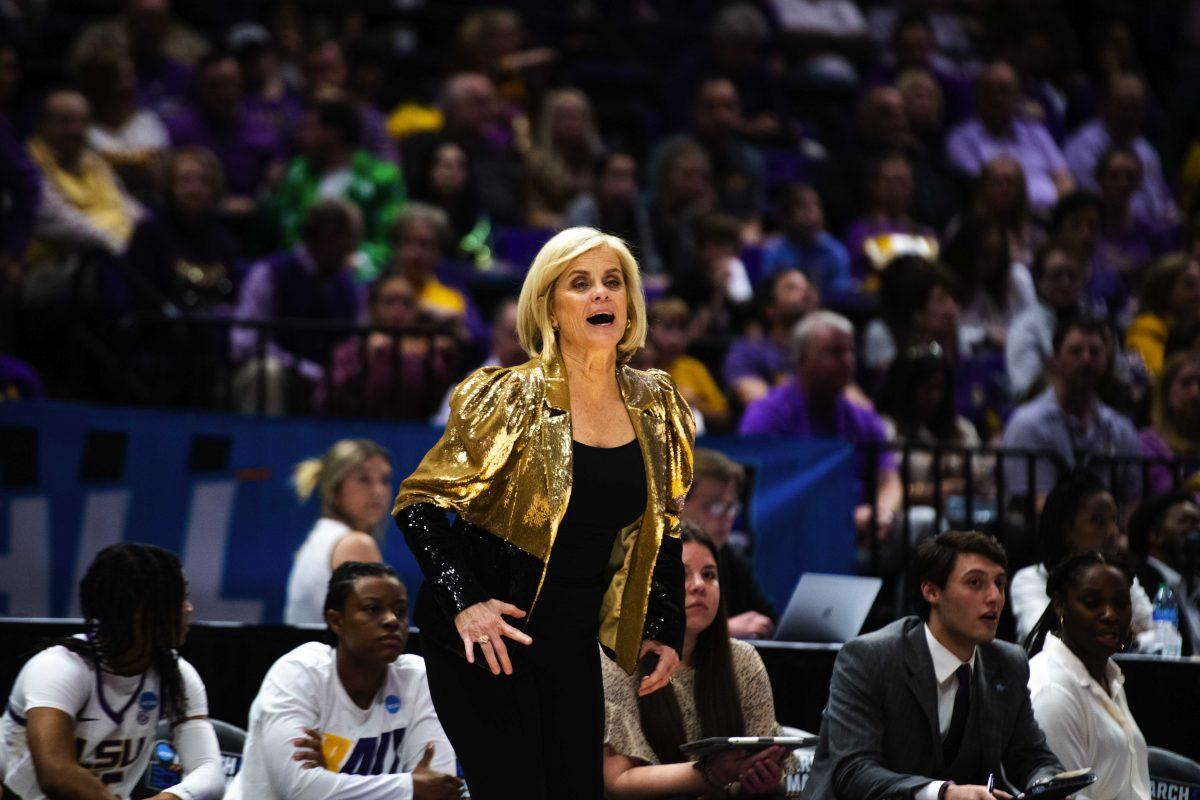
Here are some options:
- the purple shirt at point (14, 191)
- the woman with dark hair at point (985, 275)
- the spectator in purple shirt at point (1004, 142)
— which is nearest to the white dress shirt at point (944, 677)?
the woman with dark hair at point (985, 275)

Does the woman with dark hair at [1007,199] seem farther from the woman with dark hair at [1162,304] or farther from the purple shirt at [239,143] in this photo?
the purple shirt at [239,143]

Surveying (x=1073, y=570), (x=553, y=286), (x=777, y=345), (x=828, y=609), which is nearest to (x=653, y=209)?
(x=777, y=345)

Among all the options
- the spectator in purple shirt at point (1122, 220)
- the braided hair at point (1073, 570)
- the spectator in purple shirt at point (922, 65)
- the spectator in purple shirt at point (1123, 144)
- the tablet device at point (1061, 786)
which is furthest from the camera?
the spectator in purple shirt at point (922, 65)

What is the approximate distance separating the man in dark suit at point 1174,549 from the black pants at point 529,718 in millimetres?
3707

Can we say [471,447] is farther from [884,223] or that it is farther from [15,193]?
[884,223]

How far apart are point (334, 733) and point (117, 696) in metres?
0.62

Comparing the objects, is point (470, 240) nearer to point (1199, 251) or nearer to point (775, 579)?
point (775, 579)

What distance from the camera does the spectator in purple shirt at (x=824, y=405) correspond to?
765 centimetres

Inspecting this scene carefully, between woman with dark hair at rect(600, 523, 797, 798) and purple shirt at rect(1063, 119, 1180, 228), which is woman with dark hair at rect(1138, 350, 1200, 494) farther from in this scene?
purple shirt at rect(1063, 119, 1180, 228)

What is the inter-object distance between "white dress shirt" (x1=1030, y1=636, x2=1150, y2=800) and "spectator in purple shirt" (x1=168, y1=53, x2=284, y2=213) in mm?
6233

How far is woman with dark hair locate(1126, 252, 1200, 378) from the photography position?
9586 millimetres

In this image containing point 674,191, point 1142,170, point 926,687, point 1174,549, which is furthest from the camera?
point 1142,170

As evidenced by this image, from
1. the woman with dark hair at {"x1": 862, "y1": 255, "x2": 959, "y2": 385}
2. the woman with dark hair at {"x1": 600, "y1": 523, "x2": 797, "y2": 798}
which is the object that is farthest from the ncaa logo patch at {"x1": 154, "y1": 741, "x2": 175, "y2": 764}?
the woman with dark hair at {"x1": 862, "y1": 255, "x2": 959, "y2": 385}

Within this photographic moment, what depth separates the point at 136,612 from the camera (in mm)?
4891
